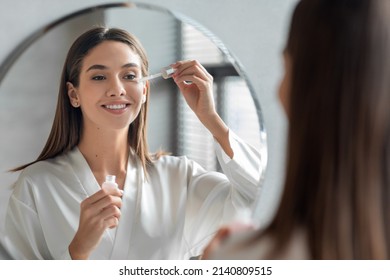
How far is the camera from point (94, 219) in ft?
3.73

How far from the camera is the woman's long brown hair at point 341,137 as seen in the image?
2.50ft

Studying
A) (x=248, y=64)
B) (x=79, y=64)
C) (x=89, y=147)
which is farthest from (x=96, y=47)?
(x=248, y=64)

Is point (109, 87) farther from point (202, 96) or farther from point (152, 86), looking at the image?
point (202, 96)

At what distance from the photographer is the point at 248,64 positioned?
4.21 feet

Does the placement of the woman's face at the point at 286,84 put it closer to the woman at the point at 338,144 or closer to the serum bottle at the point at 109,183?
the woman at the point at 338,144

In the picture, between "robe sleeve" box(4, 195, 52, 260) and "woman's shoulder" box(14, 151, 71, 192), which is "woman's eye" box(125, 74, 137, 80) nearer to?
"woman's shoulder" box(14, 151, 71, 192)

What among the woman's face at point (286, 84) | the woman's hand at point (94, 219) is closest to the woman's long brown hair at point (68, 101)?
the woman's hand at point (94, 219)

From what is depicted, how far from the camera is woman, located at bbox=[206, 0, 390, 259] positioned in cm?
76

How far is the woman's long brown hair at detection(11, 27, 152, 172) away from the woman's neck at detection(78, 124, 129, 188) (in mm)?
24

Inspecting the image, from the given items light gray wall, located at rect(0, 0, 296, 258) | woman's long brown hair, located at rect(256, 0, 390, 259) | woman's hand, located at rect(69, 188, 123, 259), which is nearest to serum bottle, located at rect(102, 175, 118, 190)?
woman's hand, located at rect(69, 188, 123, 259)

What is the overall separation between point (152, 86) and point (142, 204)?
25 cm

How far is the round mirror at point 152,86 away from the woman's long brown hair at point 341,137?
43cm
